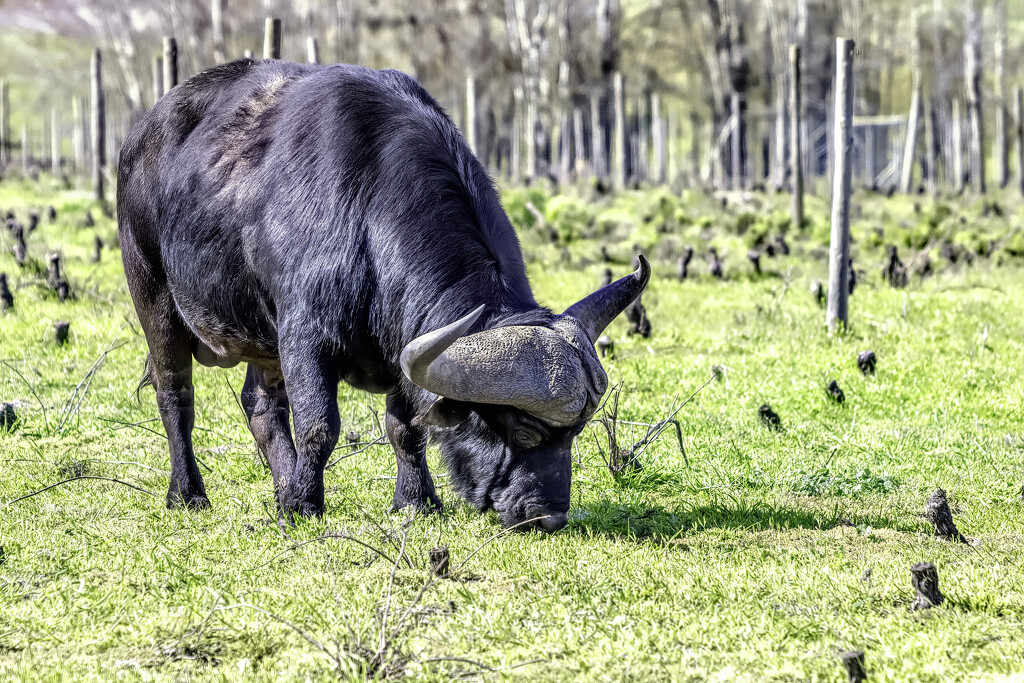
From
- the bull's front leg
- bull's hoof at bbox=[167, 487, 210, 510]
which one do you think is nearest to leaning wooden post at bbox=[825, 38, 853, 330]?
the bull's front leg

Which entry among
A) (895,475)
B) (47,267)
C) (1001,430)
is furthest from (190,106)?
(47,267)

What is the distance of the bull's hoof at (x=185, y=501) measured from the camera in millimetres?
5387

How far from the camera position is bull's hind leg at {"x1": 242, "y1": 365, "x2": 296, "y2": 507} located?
18.3 feet

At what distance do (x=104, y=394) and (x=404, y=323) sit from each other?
411cm

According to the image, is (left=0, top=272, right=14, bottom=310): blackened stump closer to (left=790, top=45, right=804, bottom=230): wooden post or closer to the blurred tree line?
(left=790, top=45, right=804, bottom=230): wooden post

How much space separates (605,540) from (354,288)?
1703mm

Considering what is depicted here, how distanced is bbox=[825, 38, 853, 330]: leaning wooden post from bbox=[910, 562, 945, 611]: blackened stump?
5699 mm

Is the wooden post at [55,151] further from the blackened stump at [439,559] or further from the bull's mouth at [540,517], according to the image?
the blackened stump at [439,559]

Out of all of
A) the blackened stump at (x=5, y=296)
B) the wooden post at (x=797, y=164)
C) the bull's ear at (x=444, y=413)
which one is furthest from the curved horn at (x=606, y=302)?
the wooden post at (x=797, y=164)

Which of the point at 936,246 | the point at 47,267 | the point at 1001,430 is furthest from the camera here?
the point at 936,246

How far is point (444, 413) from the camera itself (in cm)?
446

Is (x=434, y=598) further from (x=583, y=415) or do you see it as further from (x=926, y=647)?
(x=926, y=647)

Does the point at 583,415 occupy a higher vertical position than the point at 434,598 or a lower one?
higher

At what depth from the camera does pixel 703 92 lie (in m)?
62.9
